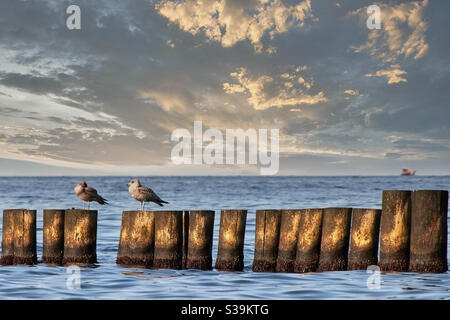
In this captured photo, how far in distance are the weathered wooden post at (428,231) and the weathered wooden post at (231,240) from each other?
306 centimetres

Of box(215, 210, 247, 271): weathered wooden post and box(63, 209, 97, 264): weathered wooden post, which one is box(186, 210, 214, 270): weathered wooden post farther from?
box(63, 209, 97, 264): weathered wooden post

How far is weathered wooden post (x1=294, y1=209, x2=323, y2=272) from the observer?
1072cm

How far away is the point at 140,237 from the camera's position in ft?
36.7

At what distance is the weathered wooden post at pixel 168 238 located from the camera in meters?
11.0

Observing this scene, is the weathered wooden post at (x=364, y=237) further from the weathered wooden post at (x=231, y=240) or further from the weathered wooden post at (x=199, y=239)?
the weathered wooden post at (x=199, y=239)

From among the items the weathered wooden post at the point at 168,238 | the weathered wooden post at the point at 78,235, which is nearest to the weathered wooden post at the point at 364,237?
the weathered wooden post at the point at 168,238

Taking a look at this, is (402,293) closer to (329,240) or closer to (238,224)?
(329,240)

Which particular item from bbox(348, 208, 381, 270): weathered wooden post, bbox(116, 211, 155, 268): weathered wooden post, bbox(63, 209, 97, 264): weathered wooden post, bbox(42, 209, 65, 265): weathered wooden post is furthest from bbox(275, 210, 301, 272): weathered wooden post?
bbox(42, 209, 65, 265): weathered wooden post

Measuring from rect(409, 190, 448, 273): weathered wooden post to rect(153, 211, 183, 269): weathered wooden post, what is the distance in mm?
4191

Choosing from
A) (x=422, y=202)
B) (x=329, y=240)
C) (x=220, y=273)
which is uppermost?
(x=422, y=202)

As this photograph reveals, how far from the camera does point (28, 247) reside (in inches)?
464

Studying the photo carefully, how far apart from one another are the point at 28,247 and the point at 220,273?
3879 mm
